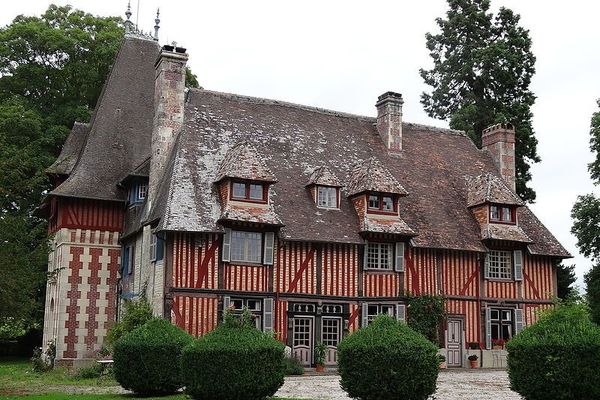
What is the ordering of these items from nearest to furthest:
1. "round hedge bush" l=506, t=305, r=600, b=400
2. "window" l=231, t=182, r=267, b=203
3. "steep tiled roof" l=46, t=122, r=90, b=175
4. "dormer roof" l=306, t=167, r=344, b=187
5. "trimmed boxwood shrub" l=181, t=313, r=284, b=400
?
"round hedge bush" l=506, t=305, r=600, b=400, "trimmed boxwood shrub" l=181, t=313, r=284, b=400, "window" l=231, t=182, r=267, b=203, "dormer roof" l=306, t=167, r=344, b=187, "steep tiled roof" l=46, t=122, r=90, b=175

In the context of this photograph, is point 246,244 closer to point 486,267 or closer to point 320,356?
point 320,356

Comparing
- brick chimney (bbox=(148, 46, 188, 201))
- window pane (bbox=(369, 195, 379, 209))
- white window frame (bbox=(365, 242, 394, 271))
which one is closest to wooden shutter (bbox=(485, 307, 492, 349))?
white window frame (bbox=(365, 242, 394, 271))

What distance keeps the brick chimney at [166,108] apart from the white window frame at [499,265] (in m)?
Result: 11.3

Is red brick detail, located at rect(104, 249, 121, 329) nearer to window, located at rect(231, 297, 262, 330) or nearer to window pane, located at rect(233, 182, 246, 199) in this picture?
window, located at rect(231, 297, 262, 330)

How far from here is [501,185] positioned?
27.1 meters

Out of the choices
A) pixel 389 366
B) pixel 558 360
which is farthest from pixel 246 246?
pixel 558 360

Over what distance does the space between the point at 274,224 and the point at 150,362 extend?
7890 millimetres

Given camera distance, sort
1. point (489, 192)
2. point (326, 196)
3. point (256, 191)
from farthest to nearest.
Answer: point (489, 192) < point (326, 196) < point (256, 191)

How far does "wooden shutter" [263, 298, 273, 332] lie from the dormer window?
14.7ft

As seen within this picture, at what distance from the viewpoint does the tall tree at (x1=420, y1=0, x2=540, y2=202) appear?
34.8 metres

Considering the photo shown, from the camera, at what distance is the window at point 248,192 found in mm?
23203

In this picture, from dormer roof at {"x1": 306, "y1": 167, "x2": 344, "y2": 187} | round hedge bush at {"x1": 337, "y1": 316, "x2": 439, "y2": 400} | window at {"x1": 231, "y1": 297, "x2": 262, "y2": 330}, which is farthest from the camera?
dormer roof at {"x1": 306, "y1": 167, "x2": 344, "y2": 187}

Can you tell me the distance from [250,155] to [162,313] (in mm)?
5442

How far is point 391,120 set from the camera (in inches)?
1141
